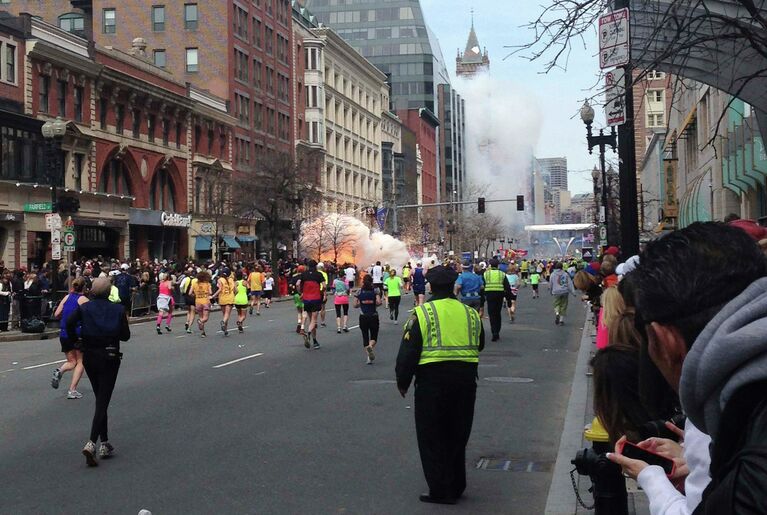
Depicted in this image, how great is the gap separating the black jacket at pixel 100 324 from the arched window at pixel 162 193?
45828 millimetres

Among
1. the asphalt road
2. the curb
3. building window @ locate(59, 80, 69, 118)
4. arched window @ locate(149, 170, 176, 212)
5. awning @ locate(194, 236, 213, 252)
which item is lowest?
the asphalt road

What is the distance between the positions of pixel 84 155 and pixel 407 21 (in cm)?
9246

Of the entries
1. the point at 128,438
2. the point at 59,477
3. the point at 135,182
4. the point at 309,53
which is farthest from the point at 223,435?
the point at 309,53

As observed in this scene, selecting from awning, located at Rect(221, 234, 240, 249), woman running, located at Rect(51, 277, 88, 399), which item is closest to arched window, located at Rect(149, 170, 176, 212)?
awning, located at Rect(221, 234, 240, 249)

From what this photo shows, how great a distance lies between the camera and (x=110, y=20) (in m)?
67.5

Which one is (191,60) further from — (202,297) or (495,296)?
(495,296)

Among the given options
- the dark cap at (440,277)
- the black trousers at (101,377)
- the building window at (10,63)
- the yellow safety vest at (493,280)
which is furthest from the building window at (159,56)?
the dark cap at (440,277)

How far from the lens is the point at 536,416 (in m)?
12.2

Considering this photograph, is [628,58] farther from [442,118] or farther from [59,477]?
[442,118]

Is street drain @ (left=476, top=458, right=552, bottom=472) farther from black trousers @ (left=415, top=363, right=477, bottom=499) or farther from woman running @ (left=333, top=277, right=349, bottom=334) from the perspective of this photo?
woman running @ (left=333, top=277, right=349, bottom=334)

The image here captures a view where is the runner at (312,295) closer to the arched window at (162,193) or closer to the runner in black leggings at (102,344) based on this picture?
the runner in black leggings at (102,344)

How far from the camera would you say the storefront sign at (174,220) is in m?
54.8

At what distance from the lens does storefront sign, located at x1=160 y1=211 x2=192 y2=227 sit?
180 ft

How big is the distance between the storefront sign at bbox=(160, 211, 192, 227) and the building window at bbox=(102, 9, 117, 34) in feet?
57.1
